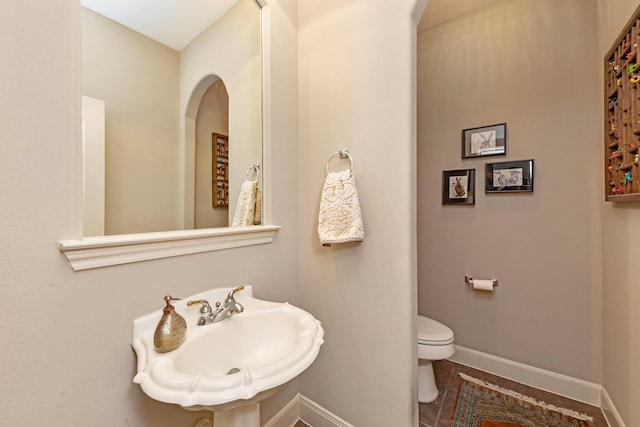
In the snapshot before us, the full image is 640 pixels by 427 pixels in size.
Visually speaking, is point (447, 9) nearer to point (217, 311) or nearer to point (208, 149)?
point (208, 149)

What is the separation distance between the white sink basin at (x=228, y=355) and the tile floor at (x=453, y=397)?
2.76 feet

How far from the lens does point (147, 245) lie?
32.5 inches

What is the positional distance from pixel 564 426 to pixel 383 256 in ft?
4.68

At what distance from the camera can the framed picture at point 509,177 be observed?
1.71m

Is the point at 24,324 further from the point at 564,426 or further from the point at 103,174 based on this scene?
the point at 564,426

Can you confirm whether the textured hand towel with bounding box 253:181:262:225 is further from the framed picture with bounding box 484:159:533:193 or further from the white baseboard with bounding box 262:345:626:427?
the framed picture with bounding box 484:159:533:193

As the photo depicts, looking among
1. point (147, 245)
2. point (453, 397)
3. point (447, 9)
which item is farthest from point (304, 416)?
point (447, 9)

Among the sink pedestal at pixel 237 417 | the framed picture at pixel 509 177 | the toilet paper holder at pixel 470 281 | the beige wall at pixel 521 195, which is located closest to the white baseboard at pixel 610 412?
the beige wall at pixel 521 195

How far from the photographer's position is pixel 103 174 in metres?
0.81

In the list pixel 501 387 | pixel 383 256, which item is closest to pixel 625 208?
pixel 383 256

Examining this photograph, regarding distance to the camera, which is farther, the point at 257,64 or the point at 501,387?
the point at 501,387

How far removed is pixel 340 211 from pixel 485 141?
1394 millimetres

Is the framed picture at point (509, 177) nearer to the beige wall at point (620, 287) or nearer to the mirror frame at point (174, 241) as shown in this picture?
the beige wall at point (620, 287)

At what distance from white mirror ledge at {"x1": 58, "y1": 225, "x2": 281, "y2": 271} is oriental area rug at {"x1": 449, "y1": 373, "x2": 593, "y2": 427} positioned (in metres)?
1.59
